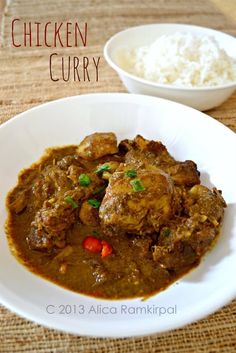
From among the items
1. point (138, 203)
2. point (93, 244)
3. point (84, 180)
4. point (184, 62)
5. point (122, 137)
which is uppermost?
point (184, 62)

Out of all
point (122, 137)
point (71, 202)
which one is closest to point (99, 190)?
point (71, 202)

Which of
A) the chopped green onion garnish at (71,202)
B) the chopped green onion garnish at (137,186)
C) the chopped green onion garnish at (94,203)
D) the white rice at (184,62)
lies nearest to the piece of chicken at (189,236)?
the chopped green onion garnish at (137,186)

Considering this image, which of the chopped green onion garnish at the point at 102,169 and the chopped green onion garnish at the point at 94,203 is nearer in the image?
the chopped green onion garnish at the point at 94,203

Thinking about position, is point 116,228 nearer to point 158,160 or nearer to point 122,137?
point 158,160

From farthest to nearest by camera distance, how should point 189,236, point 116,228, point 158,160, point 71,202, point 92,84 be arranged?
point 92,84 → point 158,160 → point 71,202 → point 116,228 → point 189,236

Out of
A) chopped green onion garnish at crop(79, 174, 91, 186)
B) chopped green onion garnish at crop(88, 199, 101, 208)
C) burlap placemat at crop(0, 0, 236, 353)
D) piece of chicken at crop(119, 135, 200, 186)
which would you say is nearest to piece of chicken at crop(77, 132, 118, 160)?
piece of chicken at crop(119, 135, 200, 186)

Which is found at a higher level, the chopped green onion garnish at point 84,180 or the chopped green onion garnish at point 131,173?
the chopped green onion garnish at point 131,173

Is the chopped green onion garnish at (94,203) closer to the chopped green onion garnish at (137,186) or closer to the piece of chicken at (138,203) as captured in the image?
the piece of chicken at (138,203)
